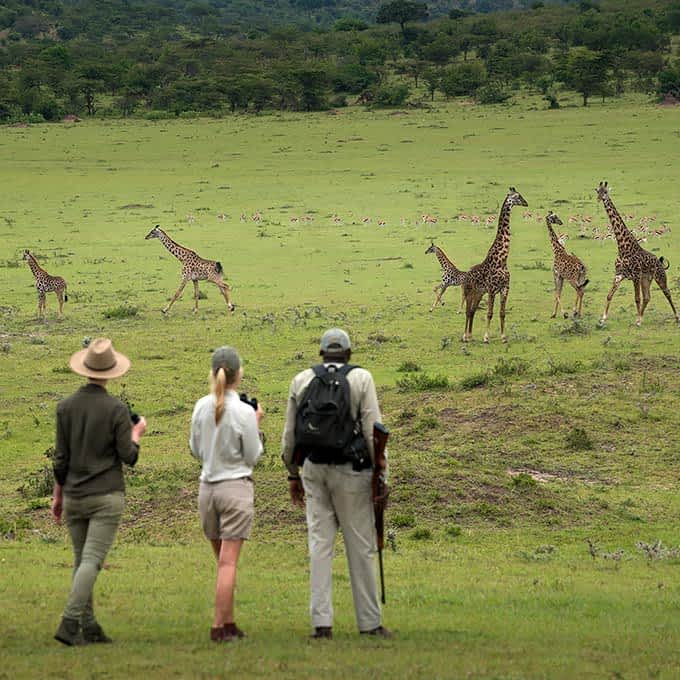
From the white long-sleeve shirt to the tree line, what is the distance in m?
54.3

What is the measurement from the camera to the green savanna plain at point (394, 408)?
7.59 meters

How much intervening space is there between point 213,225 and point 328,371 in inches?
1130

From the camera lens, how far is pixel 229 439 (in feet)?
24.2

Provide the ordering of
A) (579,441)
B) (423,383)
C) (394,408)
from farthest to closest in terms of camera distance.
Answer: (423,383), (394,408), (579,441)

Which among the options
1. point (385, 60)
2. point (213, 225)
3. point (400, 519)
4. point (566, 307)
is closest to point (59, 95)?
point (385, 60)

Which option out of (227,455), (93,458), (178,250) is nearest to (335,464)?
(227,455)

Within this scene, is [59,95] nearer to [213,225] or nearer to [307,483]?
[213,225]

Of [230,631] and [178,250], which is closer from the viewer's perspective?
[230,631]

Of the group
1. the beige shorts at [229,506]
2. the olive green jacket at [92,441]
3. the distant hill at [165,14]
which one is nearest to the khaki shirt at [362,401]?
the beige shorts at [229,506]

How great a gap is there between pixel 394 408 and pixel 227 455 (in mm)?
8686

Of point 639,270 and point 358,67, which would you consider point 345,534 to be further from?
point 358,67

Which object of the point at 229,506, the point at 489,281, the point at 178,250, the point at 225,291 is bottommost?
the point at 225,291

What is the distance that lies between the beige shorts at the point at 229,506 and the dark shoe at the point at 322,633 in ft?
2.09

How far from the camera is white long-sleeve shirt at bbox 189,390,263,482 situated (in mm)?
7363
